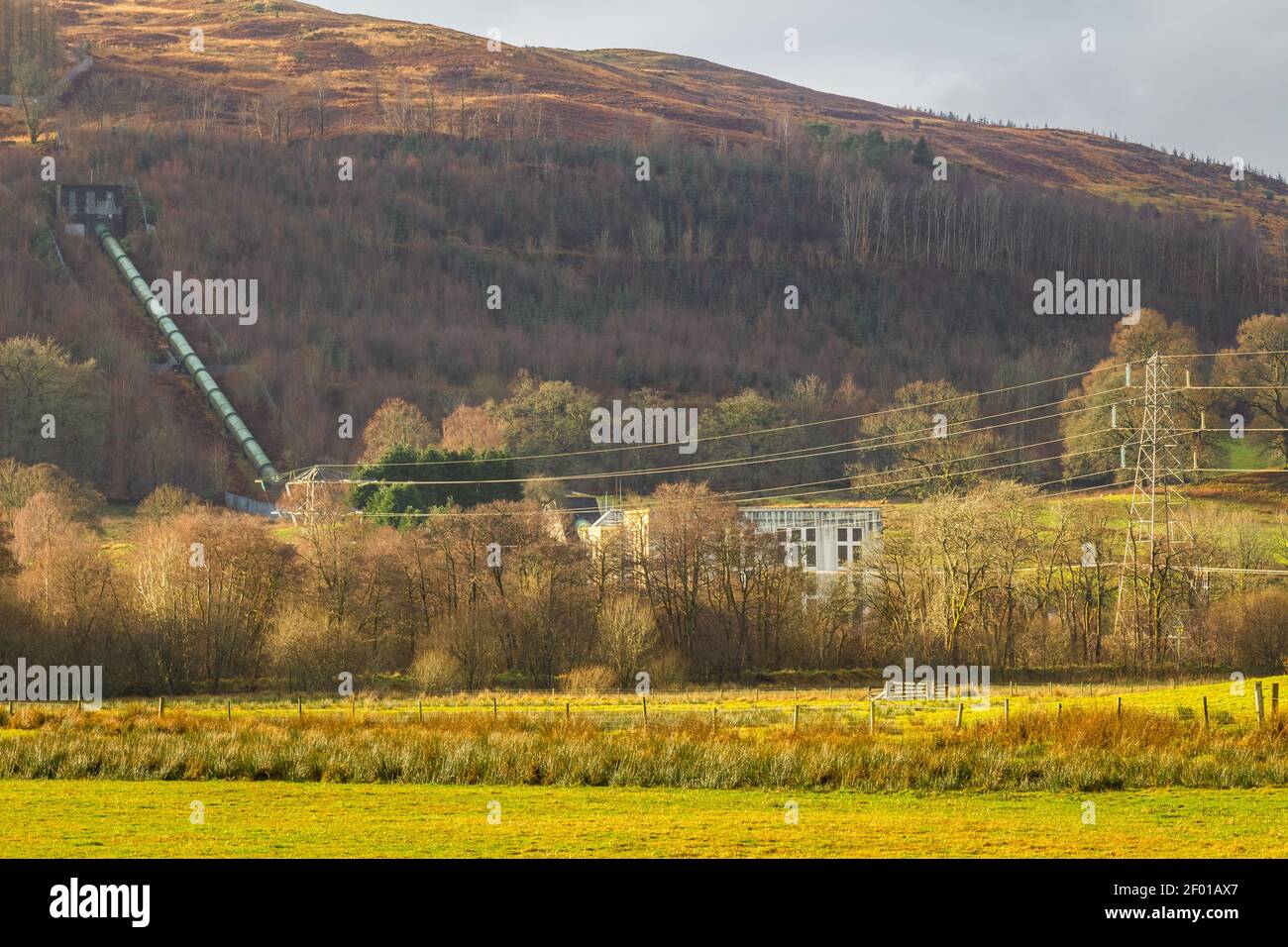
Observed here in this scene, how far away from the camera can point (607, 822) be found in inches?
906

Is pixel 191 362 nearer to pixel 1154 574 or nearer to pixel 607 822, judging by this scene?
pixel 1154 574

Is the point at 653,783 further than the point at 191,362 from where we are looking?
No

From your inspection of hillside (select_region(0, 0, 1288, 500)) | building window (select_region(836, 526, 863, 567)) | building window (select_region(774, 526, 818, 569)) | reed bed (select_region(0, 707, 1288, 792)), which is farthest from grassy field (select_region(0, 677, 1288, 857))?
hillside (select_region(0, 0, 1288, 500))

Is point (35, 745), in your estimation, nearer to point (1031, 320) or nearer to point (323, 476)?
point (323, 476)

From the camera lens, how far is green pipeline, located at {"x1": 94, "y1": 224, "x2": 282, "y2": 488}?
119188 millimetres

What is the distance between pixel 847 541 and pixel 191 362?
69.8 metres

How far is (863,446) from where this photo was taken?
4510 inches

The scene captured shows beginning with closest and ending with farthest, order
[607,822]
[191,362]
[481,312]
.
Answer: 1. [607,822]
2. [191,362]
3. [481,312]

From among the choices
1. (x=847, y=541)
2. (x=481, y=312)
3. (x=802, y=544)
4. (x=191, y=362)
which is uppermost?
(x=481, y=312)

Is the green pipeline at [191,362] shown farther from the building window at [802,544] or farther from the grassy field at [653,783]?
the grassy field at [653,783]

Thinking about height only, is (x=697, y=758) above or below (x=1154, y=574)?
below

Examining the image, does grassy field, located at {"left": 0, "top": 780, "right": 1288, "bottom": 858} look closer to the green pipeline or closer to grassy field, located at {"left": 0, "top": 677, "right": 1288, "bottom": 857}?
grassy field, located at {"left": 0, "top": 677, "right": 1288, "bottom": 857}

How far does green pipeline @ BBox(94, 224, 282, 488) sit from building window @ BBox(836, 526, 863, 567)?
138 feet

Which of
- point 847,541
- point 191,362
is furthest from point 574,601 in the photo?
point 191,362
